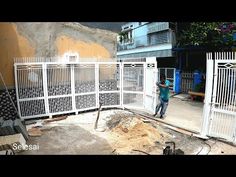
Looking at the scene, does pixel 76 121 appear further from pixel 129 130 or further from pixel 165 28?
pixel 165 28

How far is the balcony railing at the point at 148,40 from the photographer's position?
15.6 m

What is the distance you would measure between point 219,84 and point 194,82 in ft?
25.7

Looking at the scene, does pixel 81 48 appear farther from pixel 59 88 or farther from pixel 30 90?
pixel 30 90

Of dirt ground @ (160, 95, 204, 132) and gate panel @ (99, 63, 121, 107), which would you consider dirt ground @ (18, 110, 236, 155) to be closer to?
dirt ground @ (160, 95, 204, 132)

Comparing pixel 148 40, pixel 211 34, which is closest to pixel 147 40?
pixel 148 40

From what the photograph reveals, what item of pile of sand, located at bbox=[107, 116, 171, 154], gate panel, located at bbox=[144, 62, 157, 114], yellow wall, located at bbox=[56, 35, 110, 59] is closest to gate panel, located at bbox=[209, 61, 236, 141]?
pile of sand, located at bbox=[107, 116, 171, 154]

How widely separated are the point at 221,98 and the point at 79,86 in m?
5.52

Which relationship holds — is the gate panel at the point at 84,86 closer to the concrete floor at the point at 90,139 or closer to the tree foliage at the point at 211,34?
the concrete floor at the point at 90,139

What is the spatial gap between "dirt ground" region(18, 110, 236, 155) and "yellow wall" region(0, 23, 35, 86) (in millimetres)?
2108

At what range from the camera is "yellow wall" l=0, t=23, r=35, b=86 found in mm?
7393

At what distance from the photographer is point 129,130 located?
6.69 metres

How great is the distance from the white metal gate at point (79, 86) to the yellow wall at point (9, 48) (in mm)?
278

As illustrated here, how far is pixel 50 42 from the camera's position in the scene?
8.49 m

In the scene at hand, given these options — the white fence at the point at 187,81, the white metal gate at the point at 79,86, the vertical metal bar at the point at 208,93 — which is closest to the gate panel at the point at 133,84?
the white metal gate at the point at 79,86
